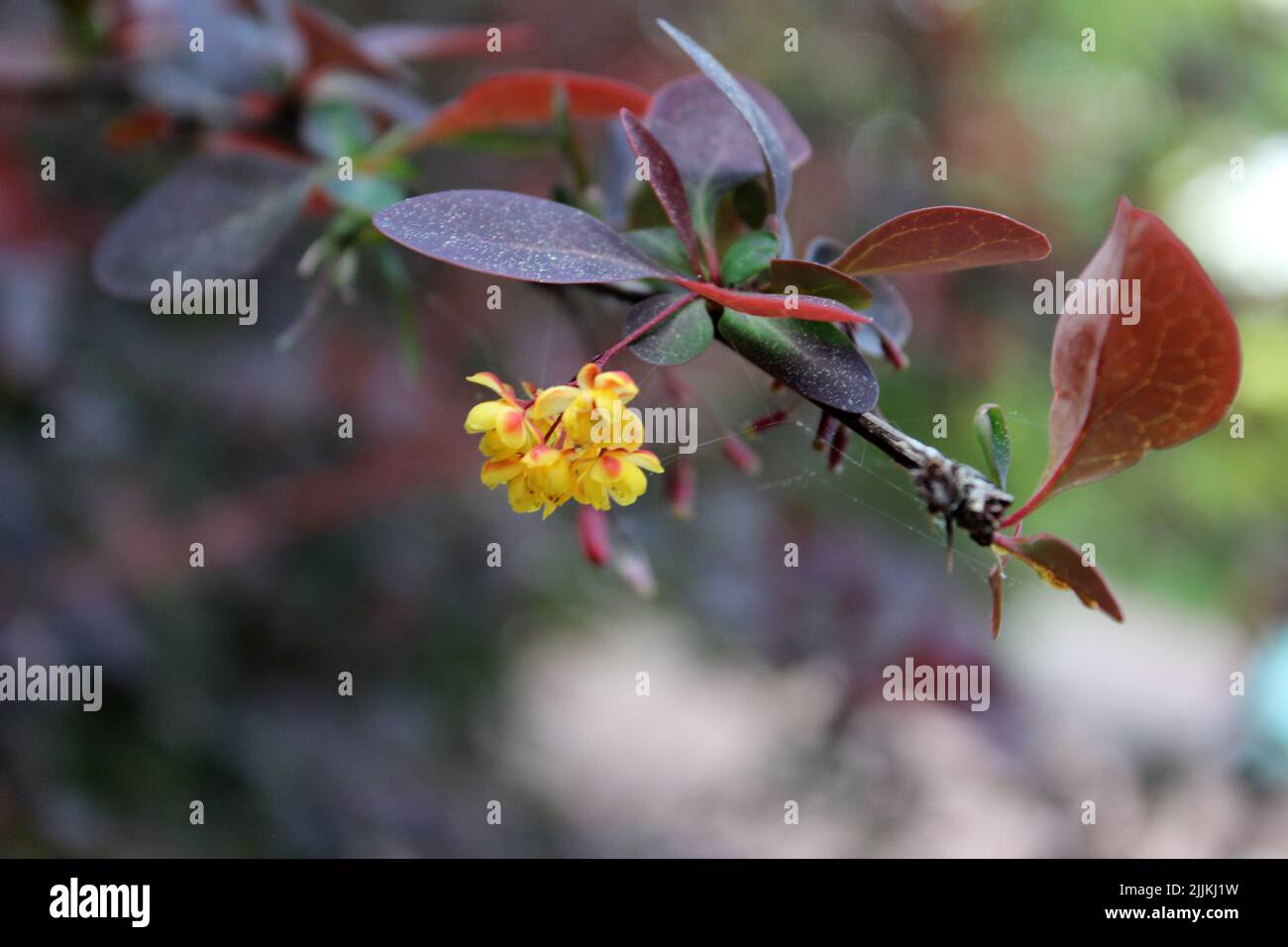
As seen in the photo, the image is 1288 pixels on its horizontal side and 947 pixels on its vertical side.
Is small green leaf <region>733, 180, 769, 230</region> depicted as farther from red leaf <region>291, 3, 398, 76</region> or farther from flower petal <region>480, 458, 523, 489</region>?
red leaf <region>291, 3, 398, 76</region>

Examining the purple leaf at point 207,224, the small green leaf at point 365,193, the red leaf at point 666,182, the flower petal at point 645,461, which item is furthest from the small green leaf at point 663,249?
the purple leaf at point 207,224

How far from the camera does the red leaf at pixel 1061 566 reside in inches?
17.0

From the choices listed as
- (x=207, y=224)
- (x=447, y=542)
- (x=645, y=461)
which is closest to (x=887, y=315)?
(x=645, y=461)

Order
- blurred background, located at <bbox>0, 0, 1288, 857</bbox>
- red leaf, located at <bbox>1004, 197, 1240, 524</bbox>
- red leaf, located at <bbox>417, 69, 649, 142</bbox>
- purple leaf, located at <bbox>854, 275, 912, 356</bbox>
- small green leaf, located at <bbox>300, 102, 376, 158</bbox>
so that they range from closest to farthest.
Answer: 1. red leaf, located at <bbox>1004, 197, 1240, 524</bbox>
2. purple leaf, located at <bbox>854, 275, 912, 356</bbox>
3. red leaf, located at <bbox>417, 69, 649, 142</bbox>
4. small green leaf, located at <bbox>300, 102, 376, 158</bbox>
5. blurred background, located at <bbox>0, 0, 1288, 857</bbox>

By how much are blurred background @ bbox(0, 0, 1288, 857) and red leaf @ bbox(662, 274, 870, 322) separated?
262 mm

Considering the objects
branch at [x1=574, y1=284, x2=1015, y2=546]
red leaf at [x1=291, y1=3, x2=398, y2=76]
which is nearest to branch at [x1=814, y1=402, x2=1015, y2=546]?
branch at [x1=574, y1=284, x2=1015, y2=546]

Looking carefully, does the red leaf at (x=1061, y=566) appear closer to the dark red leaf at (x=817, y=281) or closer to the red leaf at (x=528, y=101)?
the dark red leaf at (x=817, y=281)

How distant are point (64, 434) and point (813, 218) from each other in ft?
4.14

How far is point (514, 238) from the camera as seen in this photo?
44 cm

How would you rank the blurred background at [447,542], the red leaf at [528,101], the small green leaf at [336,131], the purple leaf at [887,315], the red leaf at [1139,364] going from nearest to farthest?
the red leaf at [1139,364] → the purple leaf at [887,315] → the red leaf at [528,101] → the small green leaf at [336,131] → the blurred background at [447,542]

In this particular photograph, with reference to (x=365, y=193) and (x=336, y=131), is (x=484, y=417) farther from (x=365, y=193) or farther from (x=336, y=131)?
(x=336, y=131)

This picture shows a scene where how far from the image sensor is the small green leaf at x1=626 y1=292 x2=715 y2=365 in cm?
42

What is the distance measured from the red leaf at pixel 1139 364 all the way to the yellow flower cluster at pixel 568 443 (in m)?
0.17

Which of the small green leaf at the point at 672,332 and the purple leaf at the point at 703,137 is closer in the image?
the small green leaf at the point at 672,332
